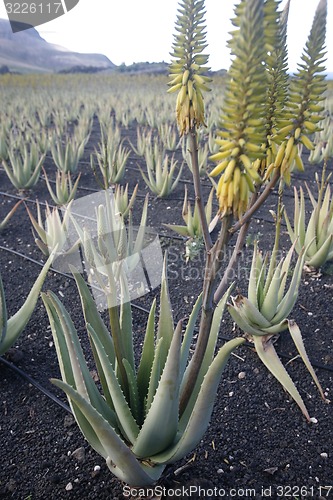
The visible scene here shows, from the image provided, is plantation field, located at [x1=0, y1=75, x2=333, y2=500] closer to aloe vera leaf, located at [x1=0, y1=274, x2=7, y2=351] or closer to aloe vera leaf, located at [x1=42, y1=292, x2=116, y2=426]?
aloe vera leaf, located at [x1=0, y1=274, x2=7, y2=351]

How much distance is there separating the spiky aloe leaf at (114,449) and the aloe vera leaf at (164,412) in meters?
0.06

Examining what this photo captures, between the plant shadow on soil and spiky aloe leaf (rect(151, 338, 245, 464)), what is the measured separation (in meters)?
0.29

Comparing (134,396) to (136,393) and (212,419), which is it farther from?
(212,419)

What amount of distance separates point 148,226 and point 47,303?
8.68 feet

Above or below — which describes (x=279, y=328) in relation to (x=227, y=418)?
above

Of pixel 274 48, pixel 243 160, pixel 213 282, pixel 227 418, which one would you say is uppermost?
pixel 274 48

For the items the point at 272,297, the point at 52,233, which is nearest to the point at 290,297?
the point at 272,297

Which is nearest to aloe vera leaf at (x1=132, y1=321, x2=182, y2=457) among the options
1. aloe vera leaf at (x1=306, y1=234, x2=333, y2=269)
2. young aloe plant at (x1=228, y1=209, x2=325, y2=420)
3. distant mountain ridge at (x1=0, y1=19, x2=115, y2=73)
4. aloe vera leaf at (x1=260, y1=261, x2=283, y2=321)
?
young aloe plant at (x1=228, y1=209, x2=325, y2=420)

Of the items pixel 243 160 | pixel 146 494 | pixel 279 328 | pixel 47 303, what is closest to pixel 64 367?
pixel 47 303

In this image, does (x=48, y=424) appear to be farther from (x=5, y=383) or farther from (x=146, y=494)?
(x=146, y=494)

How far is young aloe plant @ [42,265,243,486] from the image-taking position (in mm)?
992

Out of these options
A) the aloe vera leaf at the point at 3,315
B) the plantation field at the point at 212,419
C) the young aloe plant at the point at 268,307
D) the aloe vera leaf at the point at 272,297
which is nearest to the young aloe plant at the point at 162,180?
the plantation field at the point at 212,419

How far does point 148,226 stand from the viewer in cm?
384

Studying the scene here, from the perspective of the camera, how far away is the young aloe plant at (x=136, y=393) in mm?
992
